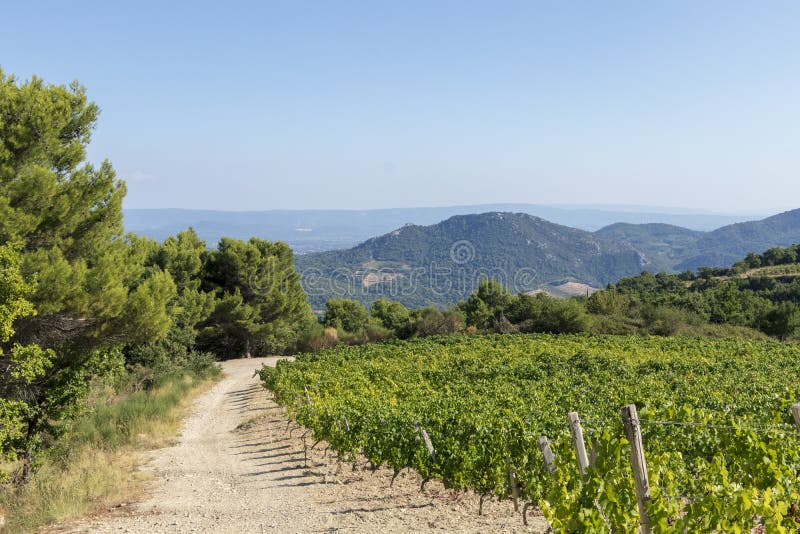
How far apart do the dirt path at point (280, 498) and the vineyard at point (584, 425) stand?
432mm

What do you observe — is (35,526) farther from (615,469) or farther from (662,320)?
(662,320)

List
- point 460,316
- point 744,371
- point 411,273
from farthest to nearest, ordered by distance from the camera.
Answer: point 411,273
point 460,316
point 744,371

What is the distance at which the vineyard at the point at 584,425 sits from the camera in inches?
175

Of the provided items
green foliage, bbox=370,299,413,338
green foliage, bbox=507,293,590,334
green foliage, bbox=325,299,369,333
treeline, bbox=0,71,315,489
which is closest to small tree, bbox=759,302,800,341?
green foliage, bbox=507,293,590,334

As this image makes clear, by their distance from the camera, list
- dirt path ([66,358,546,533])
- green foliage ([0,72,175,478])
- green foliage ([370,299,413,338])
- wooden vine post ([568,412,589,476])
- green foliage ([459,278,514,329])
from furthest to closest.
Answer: green foliage ([370,299,413,338]) → green foliage ([459,278,514,329]) → green foliage ([0,72,175,478]) → dirt path ([66,358,546,533]) → wooden vine post ([568,412,589,476])

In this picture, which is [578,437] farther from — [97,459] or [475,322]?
[475,322]

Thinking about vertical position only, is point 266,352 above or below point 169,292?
below

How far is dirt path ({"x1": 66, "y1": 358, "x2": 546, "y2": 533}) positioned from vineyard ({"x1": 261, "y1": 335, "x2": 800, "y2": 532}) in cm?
43

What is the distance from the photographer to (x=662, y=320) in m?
38.8

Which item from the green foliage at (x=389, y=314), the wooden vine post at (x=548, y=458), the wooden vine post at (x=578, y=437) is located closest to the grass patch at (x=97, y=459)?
the wooden vine post at (x=548, y=458)

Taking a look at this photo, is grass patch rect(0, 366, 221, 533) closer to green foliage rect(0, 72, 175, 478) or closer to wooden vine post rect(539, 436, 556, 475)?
green foliage rect(0, 72, 175, 478)

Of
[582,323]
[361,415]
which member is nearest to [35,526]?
[361,415]

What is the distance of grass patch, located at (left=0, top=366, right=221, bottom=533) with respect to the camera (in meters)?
8.60

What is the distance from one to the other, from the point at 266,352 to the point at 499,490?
32.7 meters
